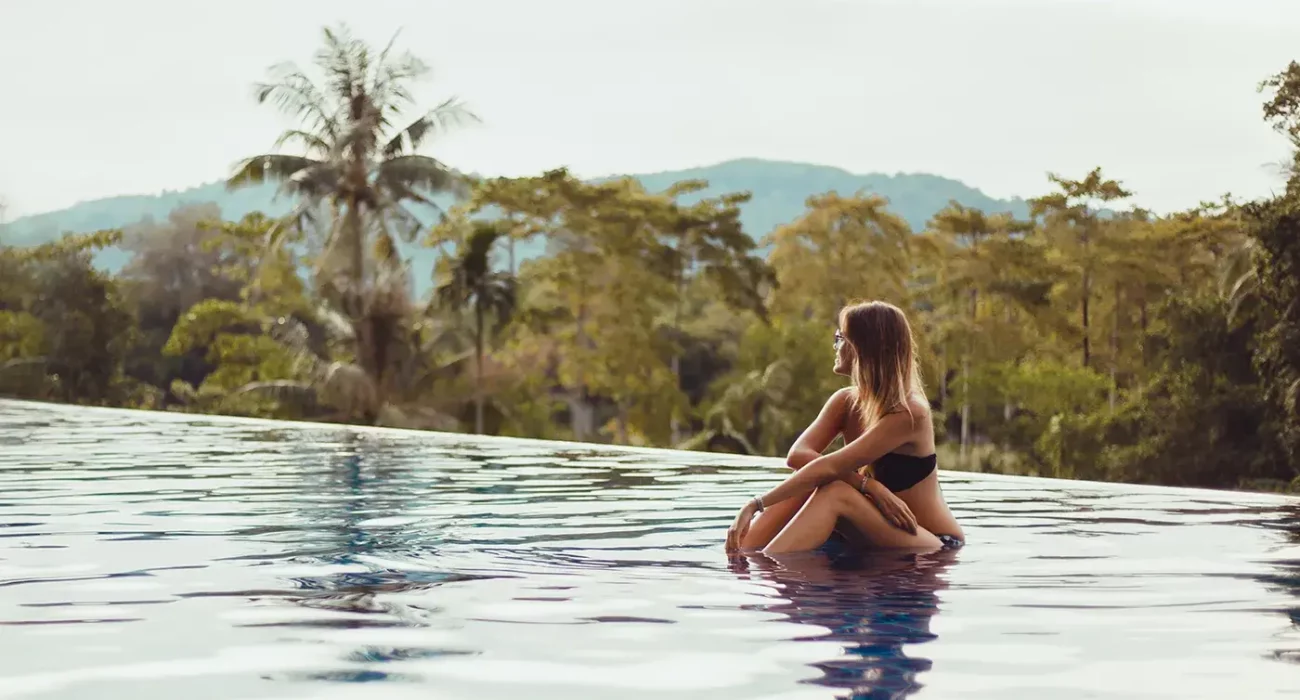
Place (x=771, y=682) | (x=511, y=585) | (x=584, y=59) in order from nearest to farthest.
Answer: (x=771, y=682), (x=511, y=585), (x=584, y=59)

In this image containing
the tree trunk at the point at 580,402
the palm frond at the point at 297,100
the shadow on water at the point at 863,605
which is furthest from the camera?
the tree trunk at the point at 580,402

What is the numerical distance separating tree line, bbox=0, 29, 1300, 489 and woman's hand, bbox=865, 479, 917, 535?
2315cm

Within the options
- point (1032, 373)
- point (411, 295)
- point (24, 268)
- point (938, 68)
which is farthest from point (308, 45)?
point (938, 68)

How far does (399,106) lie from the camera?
124 feet

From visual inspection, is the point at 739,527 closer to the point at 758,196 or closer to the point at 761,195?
the point at 758,196

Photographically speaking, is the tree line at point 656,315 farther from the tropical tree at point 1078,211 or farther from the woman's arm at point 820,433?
the woman's arm at point 820,433

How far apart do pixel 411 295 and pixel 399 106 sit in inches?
170

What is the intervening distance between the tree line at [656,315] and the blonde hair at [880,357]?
2310cm

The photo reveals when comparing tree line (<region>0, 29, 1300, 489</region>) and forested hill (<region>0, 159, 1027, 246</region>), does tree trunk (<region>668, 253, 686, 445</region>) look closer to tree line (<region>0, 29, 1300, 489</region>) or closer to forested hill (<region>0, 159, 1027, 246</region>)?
tree line (<region>0, 29, 1300, 489</region>)

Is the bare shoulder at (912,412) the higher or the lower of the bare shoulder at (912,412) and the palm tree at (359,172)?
the lower

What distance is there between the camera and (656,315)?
4862cm

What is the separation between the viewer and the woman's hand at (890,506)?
6.63 meters

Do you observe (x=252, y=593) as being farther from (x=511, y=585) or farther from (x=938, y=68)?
(x=938, y=68)

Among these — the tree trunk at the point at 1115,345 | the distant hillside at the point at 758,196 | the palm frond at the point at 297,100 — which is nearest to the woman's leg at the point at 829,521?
the palm frond at the point at 297,100
